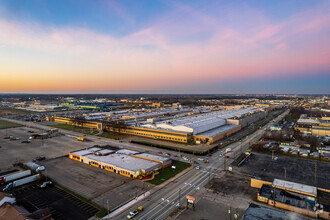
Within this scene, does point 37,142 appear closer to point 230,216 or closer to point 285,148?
point 230,216

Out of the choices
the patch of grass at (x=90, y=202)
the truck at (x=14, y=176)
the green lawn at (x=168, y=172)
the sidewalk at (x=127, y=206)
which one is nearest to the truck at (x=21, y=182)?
the truck at (x=14, y=176)

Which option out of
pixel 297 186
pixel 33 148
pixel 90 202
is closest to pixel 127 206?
pixel 90 202

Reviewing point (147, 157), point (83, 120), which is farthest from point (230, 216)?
point (83, 120)

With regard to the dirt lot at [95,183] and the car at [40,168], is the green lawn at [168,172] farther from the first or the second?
the car at [40,168]

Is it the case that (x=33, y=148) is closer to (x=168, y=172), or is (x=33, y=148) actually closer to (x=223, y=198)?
(x=168, y=172)

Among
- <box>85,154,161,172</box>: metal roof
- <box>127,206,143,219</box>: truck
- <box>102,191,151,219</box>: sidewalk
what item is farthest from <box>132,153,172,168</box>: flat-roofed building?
<box>127,206,143,219</box>: truck
